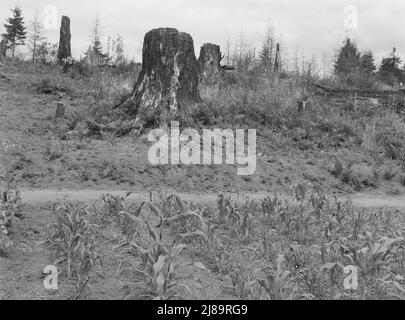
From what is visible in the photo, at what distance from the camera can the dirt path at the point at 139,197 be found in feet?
24.2

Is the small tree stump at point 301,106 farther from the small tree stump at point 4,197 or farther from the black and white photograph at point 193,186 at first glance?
the small tree stump at point 4,197

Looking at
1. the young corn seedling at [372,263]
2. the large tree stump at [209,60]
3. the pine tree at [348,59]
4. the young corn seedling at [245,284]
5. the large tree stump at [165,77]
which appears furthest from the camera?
the pine tree at [348,59]

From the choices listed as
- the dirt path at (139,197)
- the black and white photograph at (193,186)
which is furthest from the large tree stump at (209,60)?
the dirt path at (139,197)

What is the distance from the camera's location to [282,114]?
1260cm

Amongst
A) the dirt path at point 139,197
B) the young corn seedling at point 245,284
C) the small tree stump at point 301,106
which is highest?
the small tree stump at point 301,106

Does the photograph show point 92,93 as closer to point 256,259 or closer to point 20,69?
point 20,69

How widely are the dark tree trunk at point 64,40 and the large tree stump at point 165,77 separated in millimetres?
8315

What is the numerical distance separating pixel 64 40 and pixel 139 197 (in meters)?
13.2

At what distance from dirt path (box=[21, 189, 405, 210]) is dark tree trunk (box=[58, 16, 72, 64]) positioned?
39.2 feet

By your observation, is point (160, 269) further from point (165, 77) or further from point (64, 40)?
point (64, 40)

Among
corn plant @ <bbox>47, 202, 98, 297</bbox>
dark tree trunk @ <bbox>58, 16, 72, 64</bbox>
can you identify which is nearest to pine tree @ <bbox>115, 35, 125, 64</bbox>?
dark tree trunk @ <bbox>58, 16, 72, 64</bbox>

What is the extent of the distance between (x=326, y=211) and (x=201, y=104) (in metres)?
5.36

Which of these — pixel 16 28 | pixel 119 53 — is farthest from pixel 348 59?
pixel 16 28

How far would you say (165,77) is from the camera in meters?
11.3
